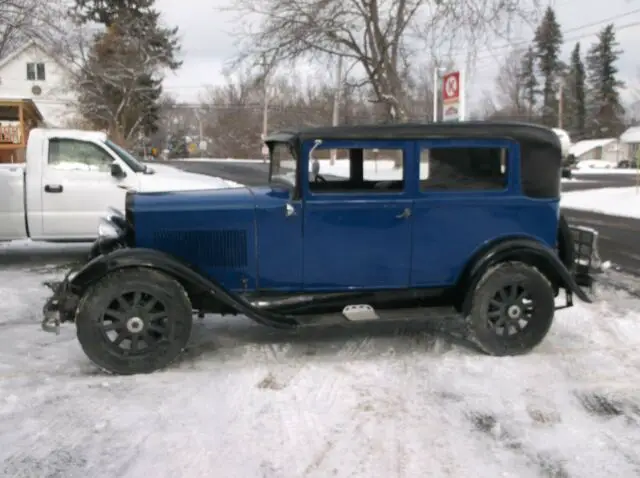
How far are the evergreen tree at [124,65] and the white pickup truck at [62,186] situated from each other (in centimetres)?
2470

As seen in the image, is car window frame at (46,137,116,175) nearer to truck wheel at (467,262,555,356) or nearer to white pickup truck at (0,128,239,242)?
white pickup truck at (0,128,239,242)

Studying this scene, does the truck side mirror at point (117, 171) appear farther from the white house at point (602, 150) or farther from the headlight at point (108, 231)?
the white house at point (602, 150)

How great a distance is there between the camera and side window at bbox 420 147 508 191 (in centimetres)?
509

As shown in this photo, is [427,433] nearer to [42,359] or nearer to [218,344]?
[218,344]

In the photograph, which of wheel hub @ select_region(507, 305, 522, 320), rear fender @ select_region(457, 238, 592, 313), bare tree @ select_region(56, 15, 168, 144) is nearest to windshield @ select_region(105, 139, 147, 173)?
rear fender @ select_region(457, 238, 592, 313)

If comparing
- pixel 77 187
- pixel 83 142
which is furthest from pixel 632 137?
pixel 77 187

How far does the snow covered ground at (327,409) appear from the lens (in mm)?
3486

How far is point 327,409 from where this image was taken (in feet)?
13.7

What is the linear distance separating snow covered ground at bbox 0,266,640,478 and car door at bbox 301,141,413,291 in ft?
2.13

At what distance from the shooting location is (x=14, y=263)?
9.40 metres

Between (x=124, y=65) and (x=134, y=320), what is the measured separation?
1343 inches

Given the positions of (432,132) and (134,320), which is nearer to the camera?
(134,320)

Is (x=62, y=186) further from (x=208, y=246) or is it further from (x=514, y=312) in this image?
(x=514, y=312)

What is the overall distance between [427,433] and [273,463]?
0.95 m
